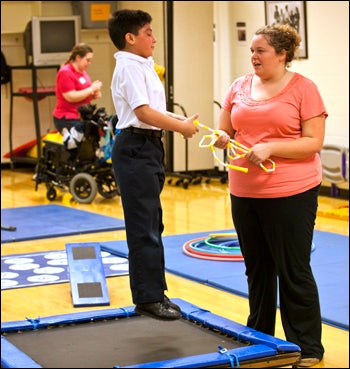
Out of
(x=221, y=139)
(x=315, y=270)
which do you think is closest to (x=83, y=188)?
(x=315, y=270)

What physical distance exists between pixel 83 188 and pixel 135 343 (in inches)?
221

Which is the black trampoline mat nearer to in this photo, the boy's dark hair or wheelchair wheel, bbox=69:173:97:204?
the boy's dark hair

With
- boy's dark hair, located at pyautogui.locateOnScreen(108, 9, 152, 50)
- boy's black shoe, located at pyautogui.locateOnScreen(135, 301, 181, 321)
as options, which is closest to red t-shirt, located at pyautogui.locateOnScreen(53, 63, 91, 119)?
boy's black shoe, located at pyautogui.locateOnScreen(135, 301, 181, 321)

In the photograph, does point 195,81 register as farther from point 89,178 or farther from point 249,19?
point 89,178

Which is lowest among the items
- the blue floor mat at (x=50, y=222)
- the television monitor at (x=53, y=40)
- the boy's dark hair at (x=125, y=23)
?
the blue floor mat at (x=50, y=222)

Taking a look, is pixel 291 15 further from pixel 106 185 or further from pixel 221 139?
pixel 221 139

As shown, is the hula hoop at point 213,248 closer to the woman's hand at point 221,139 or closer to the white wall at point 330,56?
the white wall at point 330,56

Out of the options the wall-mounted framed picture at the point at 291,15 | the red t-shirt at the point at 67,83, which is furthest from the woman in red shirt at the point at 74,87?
the wall-mounted framed picture at the point at 291,15

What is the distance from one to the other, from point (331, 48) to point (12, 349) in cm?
603

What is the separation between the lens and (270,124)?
7.54ft

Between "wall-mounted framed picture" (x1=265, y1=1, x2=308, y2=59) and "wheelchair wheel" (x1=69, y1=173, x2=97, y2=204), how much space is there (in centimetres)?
226

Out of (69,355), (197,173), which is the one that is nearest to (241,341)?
(69,355)

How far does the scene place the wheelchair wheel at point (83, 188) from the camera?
8.10m

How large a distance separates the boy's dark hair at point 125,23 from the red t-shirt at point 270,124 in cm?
45
